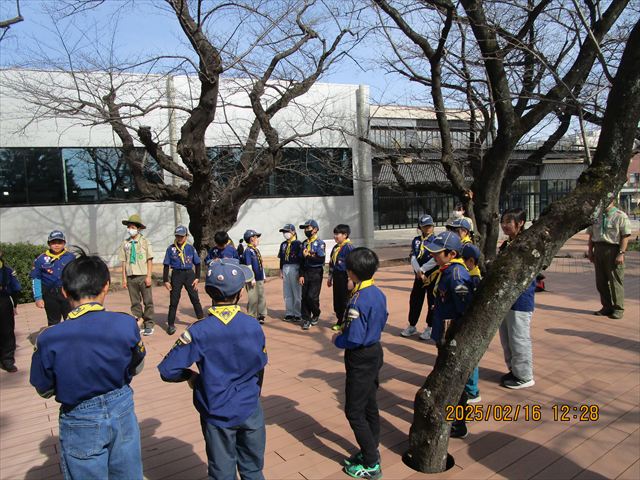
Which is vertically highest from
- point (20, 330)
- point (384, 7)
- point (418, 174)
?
point (384, 7)

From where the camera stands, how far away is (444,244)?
13.5 feet

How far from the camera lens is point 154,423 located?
14.1ft

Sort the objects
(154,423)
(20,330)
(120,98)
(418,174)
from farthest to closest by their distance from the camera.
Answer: (418,174) < (120,98) < (20,330) < (154,423)

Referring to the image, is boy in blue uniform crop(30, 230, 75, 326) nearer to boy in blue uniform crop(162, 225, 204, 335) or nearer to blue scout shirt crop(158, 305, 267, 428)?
boy in blue uniform crop(162, 225, 204, 335)

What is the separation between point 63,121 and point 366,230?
11329 millimetres

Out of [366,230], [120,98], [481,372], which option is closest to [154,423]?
[481,372]

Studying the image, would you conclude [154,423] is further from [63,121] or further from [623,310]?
[63,121]

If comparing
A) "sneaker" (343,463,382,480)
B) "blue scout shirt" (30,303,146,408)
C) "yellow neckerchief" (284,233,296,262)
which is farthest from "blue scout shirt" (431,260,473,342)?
"yellow neckerchief" (284,233,296,262)

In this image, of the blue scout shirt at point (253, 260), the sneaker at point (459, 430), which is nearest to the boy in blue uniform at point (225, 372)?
the sneaker at point (459, 430)

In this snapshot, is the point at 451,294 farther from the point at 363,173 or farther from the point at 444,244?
the point at 363,173

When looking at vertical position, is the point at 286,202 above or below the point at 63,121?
below

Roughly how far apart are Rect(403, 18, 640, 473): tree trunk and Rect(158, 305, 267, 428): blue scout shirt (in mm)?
1360

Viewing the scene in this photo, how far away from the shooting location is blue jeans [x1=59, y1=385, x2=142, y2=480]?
7.95ft

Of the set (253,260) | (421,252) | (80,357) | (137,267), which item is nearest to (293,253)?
(253,260)
